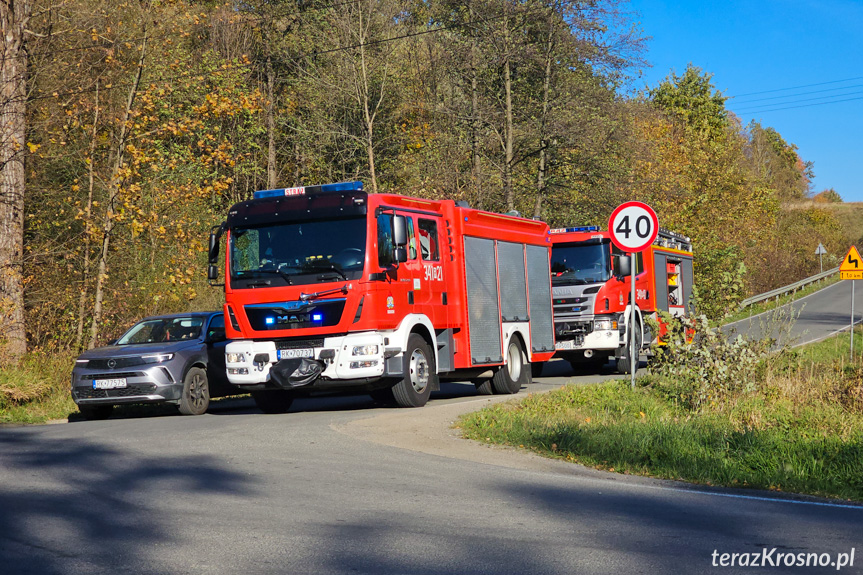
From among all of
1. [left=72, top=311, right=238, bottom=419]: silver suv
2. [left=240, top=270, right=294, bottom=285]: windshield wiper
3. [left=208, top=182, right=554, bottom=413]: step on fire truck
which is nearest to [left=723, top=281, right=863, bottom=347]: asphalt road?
[left=208, top=182, right=554, bottom=413]: step on fire truck

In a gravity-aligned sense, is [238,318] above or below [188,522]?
above

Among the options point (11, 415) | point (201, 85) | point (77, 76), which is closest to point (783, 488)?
point (11, 415)

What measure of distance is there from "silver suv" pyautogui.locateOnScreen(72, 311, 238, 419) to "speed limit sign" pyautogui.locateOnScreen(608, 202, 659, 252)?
6132 millimetres

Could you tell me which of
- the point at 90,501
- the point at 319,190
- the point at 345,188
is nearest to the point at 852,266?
the point at 345,188

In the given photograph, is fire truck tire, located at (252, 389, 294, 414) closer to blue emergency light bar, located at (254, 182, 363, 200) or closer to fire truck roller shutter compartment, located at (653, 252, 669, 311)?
blue emergency light bar, located at (254, 182, 363, 200)

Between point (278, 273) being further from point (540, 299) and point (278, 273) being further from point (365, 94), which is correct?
point (365, 94)

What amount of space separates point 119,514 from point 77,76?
15.5 m

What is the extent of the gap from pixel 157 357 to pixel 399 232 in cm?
412

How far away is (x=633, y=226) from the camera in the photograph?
46.1 feet

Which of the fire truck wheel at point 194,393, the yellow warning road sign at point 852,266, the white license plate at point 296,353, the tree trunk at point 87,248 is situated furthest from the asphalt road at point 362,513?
the yellow warning road sign at point 852,266

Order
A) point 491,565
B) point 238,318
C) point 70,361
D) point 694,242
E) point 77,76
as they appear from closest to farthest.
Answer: point 491,565 < point 238,318 < point 70,361 < point 77,76 < point 694,242

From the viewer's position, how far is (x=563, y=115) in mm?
28859

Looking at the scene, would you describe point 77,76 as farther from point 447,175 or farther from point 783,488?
point 783,488

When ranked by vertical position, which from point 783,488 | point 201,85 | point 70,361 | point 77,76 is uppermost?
point 201,85
